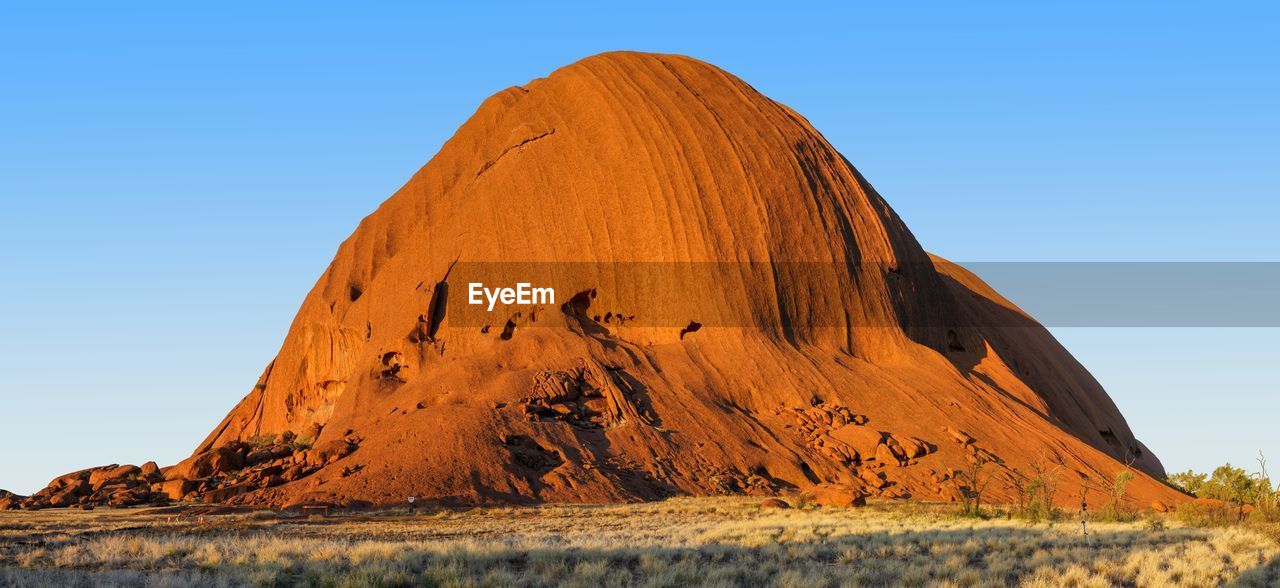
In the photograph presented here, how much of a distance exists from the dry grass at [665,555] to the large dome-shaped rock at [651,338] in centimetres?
1131

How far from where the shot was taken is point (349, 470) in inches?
1430

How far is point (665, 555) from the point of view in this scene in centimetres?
1831

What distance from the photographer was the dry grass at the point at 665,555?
629 inches

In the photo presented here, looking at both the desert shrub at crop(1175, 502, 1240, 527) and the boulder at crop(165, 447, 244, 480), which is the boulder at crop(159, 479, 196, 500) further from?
the desert shrub at crop(1175, 502, 1240, 527)

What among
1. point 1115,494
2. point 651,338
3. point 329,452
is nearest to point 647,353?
point 651,338

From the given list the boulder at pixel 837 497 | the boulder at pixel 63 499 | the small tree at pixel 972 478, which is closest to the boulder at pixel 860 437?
the small tree at pixel 972 478

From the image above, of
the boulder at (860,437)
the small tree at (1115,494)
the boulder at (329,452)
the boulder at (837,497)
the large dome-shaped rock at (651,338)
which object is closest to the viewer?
the small tree at (1115,494)

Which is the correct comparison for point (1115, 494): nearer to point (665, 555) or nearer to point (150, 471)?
point (665, 555)

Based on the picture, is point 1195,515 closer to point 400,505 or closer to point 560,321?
point 400,505

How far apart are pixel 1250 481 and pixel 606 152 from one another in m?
29.0

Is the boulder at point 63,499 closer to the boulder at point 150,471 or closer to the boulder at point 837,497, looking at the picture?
the boulder at point 150,471

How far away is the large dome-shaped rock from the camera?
38875 millimetres

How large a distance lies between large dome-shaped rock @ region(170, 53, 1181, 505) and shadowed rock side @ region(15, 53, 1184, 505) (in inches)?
4.5

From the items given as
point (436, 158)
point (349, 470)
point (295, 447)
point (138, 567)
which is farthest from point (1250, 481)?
point (436, 158)
